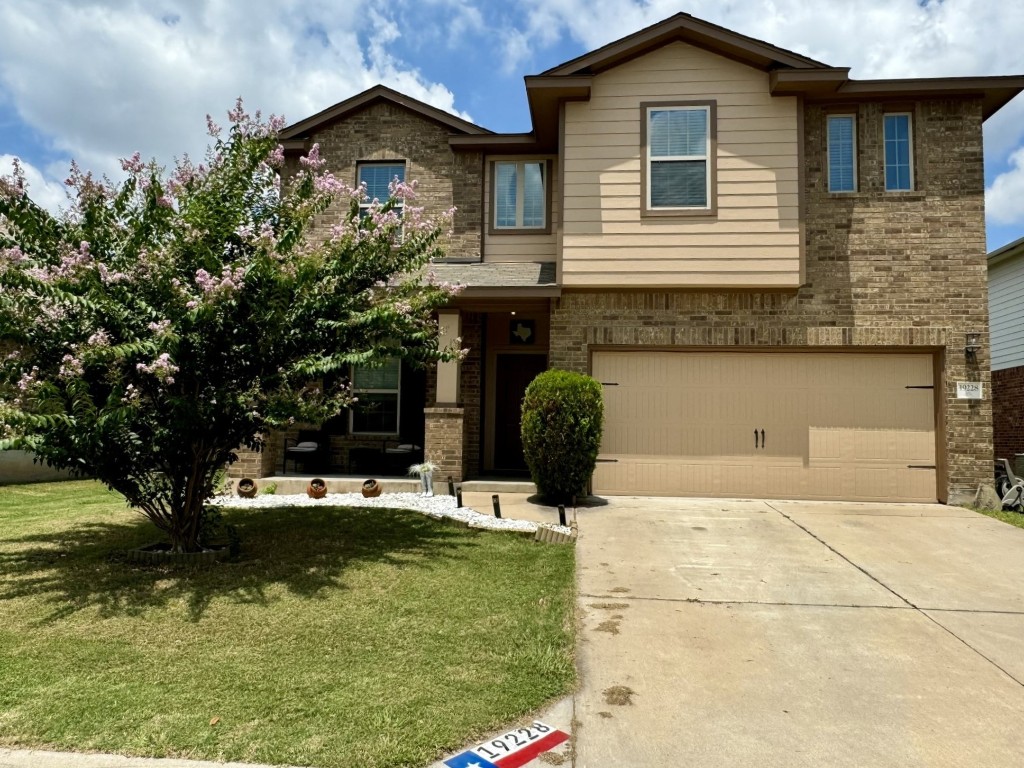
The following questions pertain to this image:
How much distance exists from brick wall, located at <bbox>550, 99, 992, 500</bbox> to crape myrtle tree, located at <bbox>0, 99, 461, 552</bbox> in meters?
4.93

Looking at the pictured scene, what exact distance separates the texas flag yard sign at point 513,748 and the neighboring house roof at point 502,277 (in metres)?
6.93

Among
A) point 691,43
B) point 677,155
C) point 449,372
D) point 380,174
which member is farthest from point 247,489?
point 691,43

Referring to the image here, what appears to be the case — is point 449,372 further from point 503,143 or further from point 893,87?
point 893,87

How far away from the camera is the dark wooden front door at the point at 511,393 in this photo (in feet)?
41.2

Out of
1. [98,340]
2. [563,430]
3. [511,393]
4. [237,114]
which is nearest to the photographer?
[98,340]

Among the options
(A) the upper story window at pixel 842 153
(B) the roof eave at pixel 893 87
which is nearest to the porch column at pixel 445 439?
(A) the upper story window at pixel 842 153

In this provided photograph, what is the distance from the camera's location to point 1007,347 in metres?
15.2

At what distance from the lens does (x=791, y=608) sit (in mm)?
4934

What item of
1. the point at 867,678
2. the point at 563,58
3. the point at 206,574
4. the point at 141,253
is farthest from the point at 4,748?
the point at 563,58

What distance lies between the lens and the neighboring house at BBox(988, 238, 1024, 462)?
13.4 metres

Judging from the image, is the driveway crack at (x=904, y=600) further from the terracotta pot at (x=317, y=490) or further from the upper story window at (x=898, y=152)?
the terracotta pot at (x=317, y=490)

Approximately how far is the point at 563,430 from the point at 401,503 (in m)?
2.36

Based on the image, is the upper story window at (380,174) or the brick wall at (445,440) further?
the upper story window at (380,174)

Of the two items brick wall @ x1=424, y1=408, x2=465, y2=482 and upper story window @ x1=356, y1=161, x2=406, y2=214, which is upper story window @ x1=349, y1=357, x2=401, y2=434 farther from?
upper story window @ x1=356, y1=161, x2=406, y2=214
